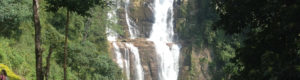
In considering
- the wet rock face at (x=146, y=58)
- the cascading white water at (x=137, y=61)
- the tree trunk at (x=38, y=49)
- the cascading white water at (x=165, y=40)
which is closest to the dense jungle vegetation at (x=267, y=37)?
the tree trunk at (x=38, y=49)

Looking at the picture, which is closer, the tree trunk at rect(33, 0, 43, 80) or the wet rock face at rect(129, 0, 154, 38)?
the tree trunk at rect(33, 0, 43, 80)

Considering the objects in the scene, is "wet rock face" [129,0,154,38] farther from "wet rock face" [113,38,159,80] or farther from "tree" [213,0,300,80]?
"tree" [213,0,300,80]

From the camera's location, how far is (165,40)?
45.8 m

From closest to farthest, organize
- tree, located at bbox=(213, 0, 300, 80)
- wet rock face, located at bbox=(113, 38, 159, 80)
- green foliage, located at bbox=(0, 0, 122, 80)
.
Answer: tree, located at bbox=(213, 0, 300, 80) < green foliage, located at bbox=(0, 0, 122, 80) < wet rock face, located at bbox=(113, 38, 159, 80)

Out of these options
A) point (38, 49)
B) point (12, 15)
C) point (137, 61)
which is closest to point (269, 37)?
point (38, 49)

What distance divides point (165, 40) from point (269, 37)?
124 feet

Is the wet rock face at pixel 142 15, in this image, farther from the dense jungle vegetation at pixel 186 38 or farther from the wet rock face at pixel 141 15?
the dense jungle vegetation at pixel 186 38

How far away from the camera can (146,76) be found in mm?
40906

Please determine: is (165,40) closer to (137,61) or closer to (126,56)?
(137,61)

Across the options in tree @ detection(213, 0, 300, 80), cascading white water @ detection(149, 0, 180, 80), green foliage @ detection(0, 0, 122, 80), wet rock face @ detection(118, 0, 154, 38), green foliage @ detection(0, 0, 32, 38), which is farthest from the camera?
wet rock face @ detection(118, 0, 154, 38)

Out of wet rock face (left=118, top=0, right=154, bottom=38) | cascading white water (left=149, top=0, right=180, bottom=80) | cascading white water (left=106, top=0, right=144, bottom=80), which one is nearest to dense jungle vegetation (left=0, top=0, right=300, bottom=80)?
cascading white water (left=149, top=0, right=180, bottom=80)

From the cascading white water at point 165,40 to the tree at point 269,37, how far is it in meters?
32.5

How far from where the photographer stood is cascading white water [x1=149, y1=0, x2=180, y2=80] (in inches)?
1688

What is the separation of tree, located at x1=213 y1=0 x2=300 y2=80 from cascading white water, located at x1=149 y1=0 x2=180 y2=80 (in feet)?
107
